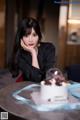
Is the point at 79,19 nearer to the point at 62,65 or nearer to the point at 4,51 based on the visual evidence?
the point at 62,65

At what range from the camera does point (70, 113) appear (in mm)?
1487

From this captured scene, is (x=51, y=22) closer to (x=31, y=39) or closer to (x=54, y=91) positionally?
(x=31, y=39)

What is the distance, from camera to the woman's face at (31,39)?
2166 mm

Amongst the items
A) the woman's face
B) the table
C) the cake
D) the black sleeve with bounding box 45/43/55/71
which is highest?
the woman's face

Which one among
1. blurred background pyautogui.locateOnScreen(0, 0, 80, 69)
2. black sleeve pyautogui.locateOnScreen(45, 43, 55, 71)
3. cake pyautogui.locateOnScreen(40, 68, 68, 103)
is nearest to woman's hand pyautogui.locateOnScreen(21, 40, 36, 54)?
black sleeve pyautogui.locateOnScreen(45, 43, 55, 71)

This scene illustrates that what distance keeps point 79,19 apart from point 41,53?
288cm

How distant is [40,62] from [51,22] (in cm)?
359

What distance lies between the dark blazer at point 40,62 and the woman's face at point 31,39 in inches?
4.8

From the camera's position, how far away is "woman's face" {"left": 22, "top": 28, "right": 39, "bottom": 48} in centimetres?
217

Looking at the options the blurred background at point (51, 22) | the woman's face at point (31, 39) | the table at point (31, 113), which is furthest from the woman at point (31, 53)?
the blurred background at point (51, 22)

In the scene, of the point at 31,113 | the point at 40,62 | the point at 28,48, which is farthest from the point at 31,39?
the point at 31,113

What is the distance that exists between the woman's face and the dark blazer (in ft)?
0.40

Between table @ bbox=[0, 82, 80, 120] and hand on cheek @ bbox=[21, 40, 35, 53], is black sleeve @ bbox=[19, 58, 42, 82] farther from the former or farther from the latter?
table @ bbox=[0, 82, 80, 120]

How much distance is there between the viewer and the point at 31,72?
2.18m
